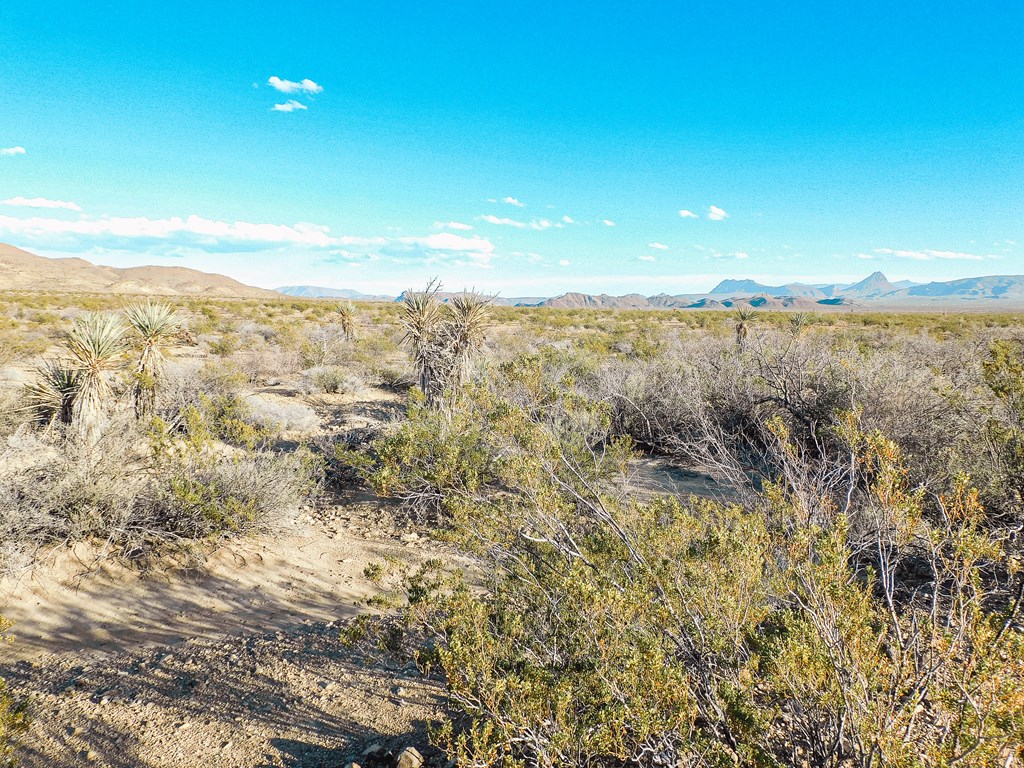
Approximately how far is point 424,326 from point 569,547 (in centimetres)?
701

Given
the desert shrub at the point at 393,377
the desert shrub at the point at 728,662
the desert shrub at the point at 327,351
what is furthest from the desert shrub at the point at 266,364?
the desert shrub at the point at 728,662

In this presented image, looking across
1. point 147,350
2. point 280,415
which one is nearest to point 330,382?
point 280,415

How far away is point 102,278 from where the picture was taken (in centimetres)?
9800

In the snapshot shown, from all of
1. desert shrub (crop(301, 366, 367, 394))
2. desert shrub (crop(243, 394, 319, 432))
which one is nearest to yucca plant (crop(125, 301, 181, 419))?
desert shrub (crop(243, 394, 319, 432))

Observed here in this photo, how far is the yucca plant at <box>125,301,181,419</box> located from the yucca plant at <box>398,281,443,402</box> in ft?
12.9

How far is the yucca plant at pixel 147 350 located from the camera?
8125mm

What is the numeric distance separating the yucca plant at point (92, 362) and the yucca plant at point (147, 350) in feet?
1.66

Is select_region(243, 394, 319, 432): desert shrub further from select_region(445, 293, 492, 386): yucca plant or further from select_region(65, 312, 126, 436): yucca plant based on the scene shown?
select_region(445, 293, 492, 386): yucca plant

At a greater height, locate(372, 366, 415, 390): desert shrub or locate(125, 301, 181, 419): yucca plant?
locate(125, 301, 181, 419): yucca plant

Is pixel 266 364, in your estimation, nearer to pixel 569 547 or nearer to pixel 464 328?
pixel 464 328

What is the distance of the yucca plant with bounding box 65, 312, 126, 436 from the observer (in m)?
7.18

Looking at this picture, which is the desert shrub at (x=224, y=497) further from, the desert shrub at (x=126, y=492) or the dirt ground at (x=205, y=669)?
the dirt ground at (x=205, y=669)

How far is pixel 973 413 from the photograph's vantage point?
7.15 meters

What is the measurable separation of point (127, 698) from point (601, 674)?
3.52 metres
